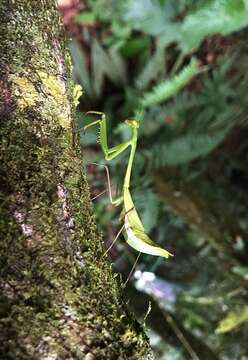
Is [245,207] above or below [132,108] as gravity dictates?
below

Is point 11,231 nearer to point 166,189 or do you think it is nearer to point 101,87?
point 166,189

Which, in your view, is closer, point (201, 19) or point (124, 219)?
point (124, 219)

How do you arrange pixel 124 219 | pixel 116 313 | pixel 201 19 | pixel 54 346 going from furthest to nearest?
pixel 201 19 → pixel 124 219 → pixel 116 313 → pixel 54 346

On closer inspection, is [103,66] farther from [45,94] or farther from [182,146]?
[45,94]

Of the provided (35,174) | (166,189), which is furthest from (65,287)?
(166,189)

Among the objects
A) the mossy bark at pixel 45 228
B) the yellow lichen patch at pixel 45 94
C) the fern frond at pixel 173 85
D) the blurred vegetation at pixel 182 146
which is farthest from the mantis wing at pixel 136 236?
the fern frond at pixel 173 85
